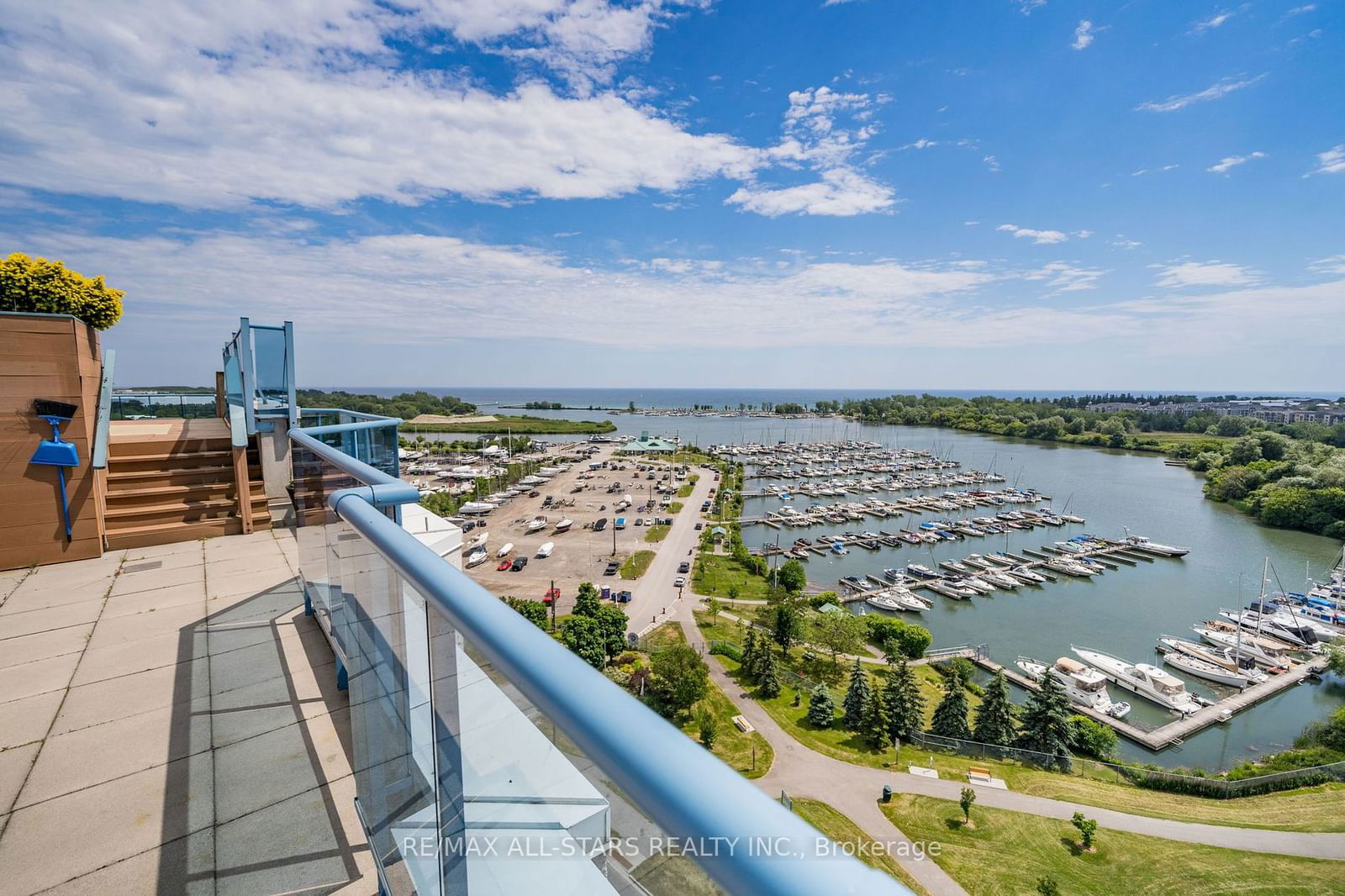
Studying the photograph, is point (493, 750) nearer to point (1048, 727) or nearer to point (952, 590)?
point (1048, 727)

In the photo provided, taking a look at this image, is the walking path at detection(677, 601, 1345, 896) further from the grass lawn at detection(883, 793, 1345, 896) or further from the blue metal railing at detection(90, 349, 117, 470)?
the blue metal railing at detection(90, 349, 117, 470)

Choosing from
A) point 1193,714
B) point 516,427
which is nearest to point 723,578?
point 1193,714

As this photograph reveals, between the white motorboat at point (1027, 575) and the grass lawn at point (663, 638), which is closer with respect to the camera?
the grass lawn at point (663, 638)

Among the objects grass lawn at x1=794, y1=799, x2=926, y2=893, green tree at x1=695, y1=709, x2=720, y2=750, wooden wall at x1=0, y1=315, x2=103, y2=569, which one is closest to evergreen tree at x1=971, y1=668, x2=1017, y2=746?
grass lawn at x1=794, y1=799, x2=926, y2=893

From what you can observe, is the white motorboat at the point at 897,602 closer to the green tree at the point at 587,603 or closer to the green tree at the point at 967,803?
the green tree at the point at 587,603

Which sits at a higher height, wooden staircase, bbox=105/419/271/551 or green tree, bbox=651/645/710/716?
wooden staircase, bbox=105/419/271/551

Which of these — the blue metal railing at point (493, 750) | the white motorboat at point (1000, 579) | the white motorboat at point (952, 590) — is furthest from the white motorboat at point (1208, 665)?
the blue metal railing at point (493, 750)
